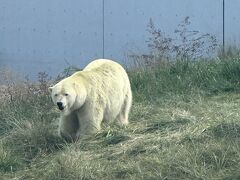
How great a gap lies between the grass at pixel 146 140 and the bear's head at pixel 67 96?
1.28ft

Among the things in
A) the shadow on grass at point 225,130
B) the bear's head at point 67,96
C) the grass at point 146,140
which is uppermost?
the bear's head at point 67,96

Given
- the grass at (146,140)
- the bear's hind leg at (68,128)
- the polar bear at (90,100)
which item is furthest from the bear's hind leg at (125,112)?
the bear's hind leg at (68,128)

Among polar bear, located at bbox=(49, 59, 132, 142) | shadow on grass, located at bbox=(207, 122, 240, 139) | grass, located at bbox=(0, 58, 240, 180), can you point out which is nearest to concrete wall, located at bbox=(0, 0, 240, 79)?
grass, located at bbox=(0, 58, 240, 180)

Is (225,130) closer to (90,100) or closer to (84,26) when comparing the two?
(90,100)

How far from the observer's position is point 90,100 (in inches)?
259

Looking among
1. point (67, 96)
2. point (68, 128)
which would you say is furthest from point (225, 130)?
point (68, 128)

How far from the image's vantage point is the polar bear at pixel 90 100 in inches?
247

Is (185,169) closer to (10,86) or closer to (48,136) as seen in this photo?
(48,136)

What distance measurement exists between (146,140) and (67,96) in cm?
91

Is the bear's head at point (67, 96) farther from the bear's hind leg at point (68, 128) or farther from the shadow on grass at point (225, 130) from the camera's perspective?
the shadow on grass at point (225, 130)

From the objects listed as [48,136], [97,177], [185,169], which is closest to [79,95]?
[48,136]

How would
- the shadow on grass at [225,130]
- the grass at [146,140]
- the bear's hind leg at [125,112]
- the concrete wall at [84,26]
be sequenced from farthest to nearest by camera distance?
the concrete wall at [84,26], the bear's hind leg at [125,112], the shadow on grass at [225,130], the grass at [146,140]

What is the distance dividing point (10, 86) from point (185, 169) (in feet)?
13.9

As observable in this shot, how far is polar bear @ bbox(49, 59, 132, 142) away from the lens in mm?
6266
